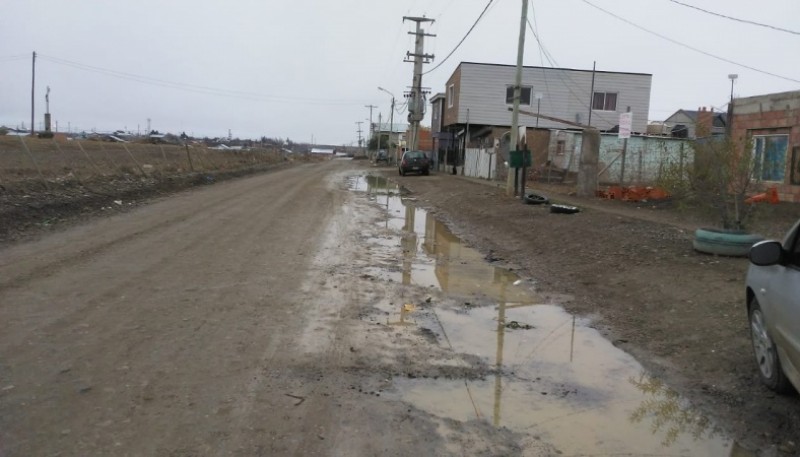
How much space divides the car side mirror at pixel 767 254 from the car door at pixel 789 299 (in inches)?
3.1

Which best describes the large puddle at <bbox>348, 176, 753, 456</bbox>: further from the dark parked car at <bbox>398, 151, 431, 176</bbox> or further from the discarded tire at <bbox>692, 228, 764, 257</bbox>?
the dark parked car at <bbox>398, 151, 431, 176</bbox>

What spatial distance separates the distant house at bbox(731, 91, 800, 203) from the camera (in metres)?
15.7

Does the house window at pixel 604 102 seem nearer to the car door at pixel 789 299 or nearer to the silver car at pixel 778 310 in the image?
the silver car at pixel 778 310

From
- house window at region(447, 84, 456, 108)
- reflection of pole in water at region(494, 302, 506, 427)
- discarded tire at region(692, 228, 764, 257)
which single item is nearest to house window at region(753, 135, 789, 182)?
discarded tire at region(692, 228, 764, 257)

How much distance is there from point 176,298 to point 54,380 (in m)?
2.49

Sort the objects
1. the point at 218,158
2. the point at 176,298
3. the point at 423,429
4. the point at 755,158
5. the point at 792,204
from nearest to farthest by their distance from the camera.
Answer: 1. the point at 423,429
2. the point at 176,298
3. the point at 755,158
4. the point at 792,204
5. the point at 218,158

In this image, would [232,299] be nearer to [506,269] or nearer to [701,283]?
[506,269]

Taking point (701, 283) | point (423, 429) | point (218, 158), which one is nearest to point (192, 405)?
point (423, 429)

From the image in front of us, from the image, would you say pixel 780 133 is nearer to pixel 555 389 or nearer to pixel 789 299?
pixel 789 299

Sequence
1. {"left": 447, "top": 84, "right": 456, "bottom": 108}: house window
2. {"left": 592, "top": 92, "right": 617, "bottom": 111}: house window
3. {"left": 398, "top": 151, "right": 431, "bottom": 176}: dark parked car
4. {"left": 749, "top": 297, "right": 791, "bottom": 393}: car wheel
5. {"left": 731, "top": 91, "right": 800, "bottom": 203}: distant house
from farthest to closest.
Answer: {"left": 398, "top": 151, "right": 431, "bottom": 176}: dark parked car < {"left": 447, "top": 84, "right": 456, "bottom": 108}: house window < {"left": 592, "top": 92, "right": 617, "bottom": 111}: house window < {"left": 731, "top": 91, "right": 800, "bottom": 203}: distant house < {"left": 749, "top": 297, "right": 791, "bottom": 393}: car wheel

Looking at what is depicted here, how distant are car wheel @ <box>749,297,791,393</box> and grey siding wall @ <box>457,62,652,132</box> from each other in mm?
32544

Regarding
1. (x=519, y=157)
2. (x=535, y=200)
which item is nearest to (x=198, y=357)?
(x=535, y=200)

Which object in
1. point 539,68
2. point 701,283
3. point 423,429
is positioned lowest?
point 423,429

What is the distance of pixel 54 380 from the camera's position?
441cm
